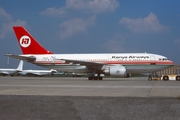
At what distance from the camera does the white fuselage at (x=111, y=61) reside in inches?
1240

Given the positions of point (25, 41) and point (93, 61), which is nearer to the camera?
point (93, 61)

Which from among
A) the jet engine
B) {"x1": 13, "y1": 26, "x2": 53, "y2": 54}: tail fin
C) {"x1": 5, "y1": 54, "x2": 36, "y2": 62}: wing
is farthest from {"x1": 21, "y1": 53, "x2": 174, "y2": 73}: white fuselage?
{"x1": 13, "y1": 26, "x2": 53, "y2": 54}: tail fin

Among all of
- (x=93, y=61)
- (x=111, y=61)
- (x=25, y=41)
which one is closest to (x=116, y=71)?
(x=111, y=61)

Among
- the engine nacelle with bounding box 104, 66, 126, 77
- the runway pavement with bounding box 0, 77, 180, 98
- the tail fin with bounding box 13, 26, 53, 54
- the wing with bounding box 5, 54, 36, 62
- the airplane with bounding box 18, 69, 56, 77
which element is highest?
the tail fin with bounding box 13, 26, 53, 54

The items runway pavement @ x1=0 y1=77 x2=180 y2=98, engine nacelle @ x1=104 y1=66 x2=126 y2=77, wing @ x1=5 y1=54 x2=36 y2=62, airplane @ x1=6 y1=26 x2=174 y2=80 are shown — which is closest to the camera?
runway pavement @ x1=0 y1=77 x2=180 y2=98

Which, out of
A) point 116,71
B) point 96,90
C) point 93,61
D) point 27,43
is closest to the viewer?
point 96,90

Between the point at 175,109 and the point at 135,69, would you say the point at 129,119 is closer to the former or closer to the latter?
the point at 175,109

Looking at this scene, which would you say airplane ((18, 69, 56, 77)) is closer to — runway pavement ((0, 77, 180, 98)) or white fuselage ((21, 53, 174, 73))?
white fuselage ((21, 53, 174, 73))

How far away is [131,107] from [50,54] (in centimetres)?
2797

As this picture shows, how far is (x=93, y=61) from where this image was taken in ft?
109

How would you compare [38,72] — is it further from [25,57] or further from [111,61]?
[111,61]

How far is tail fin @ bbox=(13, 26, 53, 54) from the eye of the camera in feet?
116

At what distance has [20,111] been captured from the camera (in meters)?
7.33

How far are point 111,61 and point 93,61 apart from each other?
84.9 inches
